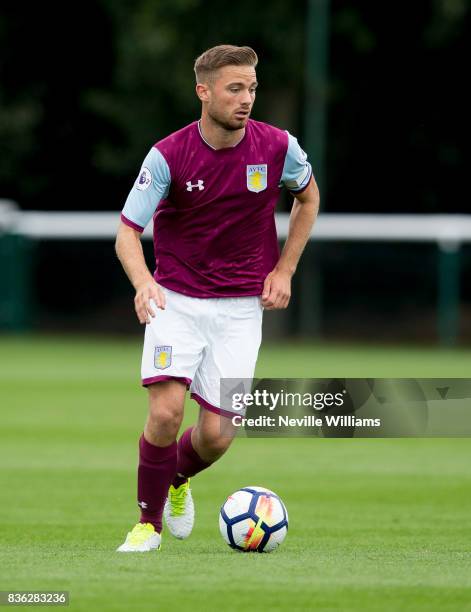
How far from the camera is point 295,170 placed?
7.74 metres

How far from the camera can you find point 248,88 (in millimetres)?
7324

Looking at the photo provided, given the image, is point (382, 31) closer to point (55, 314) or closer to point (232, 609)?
point (55, 314)

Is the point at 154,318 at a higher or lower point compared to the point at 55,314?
higher

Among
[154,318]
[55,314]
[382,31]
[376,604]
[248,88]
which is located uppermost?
[382,31]

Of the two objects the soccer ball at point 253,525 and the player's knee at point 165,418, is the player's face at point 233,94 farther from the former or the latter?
the soccer ball at point 253,525

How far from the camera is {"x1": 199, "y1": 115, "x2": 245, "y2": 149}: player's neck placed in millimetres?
7414

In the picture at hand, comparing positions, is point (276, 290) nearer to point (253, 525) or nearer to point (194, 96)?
point (253, 525)

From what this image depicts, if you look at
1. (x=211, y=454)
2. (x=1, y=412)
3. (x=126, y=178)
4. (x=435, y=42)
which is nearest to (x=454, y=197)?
(x=435, y=42)

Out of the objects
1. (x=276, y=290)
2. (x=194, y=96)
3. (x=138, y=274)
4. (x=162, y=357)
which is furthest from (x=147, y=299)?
(x=194, y=96)

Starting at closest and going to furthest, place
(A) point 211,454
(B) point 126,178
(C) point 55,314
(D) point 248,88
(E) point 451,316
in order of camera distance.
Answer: (D) point 248,88
(A) point 211,454
(E) point 451,316
(C) point 55,314
(B) point 126,178

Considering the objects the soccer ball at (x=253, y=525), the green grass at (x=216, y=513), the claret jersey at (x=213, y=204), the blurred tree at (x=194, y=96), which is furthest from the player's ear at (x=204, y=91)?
the blurred tree at (x=194, y=96)

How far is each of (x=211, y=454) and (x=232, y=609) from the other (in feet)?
7.42

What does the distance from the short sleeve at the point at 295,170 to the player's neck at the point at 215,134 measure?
0.36m

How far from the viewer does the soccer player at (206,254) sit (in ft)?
24.0
